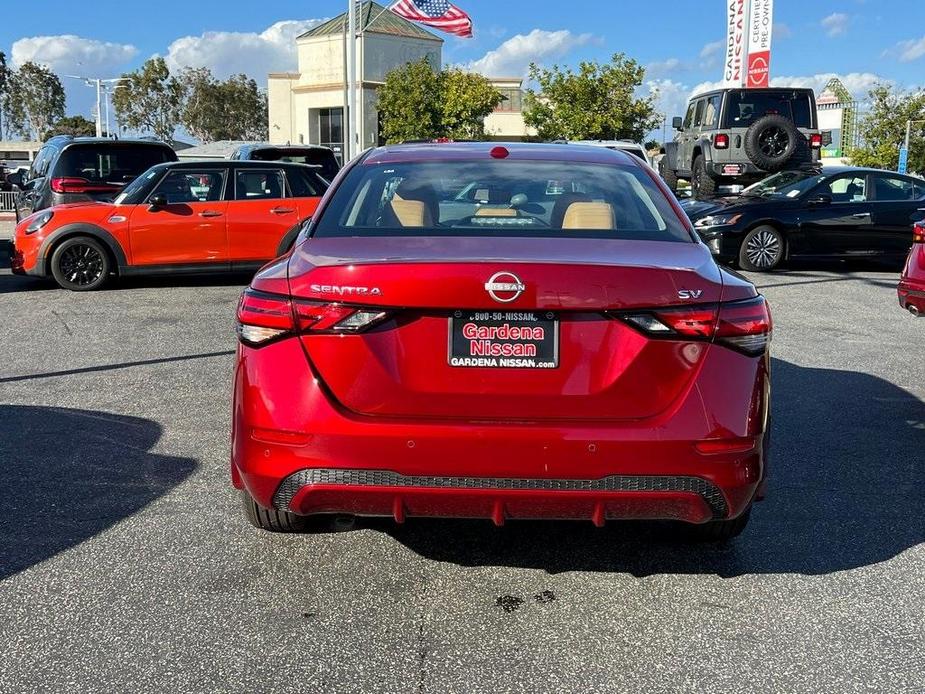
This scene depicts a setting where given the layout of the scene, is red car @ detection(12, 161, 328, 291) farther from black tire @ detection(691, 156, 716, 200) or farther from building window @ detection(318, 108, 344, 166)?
building window @ detection(318, 108, 344, 166)

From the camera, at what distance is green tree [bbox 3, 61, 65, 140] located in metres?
85.1

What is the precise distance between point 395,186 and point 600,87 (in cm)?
4971

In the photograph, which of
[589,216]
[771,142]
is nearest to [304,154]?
[771,142]

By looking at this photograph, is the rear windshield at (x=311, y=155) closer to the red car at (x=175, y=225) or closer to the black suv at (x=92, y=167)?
the black suv at (x=92, y=167)

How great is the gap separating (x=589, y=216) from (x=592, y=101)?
49971 millimetres

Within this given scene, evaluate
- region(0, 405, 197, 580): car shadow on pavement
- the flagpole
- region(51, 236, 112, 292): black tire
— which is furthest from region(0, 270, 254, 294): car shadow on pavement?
A: the flagpole

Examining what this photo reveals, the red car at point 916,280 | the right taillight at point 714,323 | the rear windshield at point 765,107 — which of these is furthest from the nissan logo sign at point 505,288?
the rear windshield at point 765,107

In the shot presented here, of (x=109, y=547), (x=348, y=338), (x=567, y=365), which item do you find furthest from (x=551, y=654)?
(x=109, y=547)

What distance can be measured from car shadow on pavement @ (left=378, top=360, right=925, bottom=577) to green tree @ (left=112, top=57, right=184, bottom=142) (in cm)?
7606

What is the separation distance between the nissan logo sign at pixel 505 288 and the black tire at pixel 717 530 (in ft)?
4.27

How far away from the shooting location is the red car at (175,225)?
11.8 metres

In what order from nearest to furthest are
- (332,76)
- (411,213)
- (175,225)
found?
(411,213) → (175,225) → (332,76)

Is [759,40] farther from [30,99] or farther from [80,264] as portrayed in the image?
[30,99]

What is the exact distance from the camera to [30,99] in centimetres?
8556
